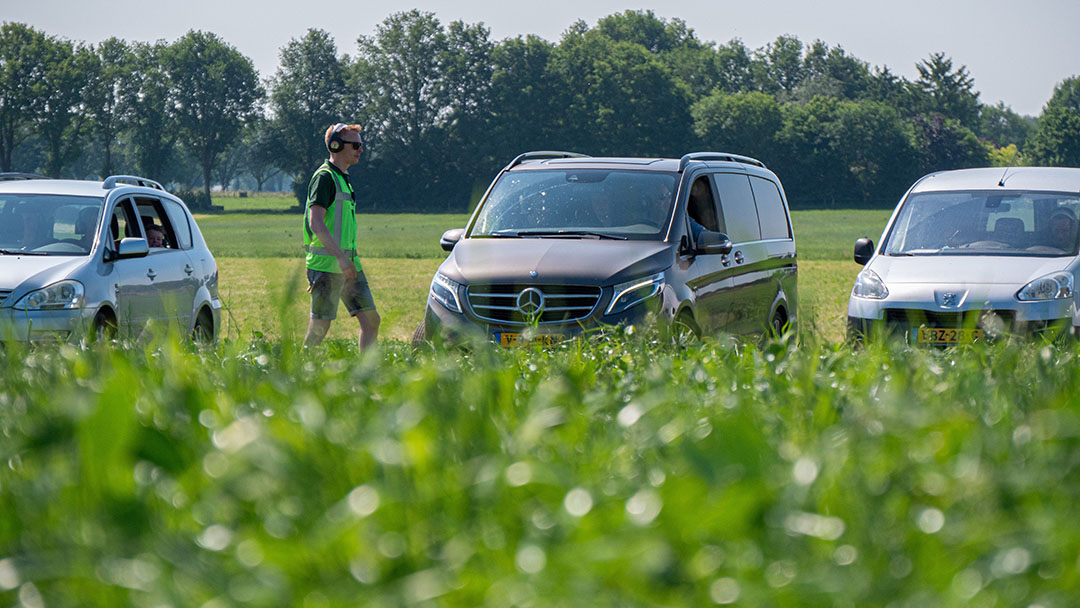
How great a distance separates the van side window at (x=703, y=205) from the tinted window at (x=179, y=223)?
16.1 feet

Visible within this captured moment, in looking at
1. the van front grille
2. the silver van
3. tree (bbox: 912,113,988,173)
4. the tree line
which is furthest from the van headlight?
tree (bbox: 912,113,988,173)

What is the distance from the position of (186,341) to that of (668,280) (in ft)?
15.3

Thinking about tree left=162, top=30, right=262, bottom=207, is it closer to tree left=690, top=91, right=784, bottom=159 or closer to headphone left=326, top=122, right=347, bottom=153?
tree left=690, top=91, right=784, bottom=159

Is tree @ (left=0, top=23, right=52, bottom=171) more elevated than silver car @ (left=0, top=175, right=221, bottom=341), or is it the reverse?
tree @ (left=0, top=23, right=52, bottom=171)

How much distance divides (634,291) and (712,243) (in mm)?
1088

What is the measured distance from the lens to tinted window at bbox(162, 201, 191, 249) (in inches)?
431

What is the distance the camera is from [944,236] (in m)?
10.4

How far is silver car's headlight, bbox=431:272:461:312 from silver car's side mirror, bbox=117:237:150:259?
8.39 ft

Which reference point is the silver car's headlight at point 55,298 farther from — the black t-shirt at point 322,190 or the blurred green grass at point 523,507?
the blurred green grass at point 523,507

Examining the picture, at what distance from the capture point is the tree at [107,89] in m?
94.2

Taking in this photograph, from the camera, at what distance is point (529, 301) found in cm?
806

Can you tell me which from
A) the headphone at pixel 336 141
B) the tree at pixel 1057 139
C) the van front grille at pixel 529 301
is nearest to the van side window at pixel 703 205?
the van front grille at pixel 529 301

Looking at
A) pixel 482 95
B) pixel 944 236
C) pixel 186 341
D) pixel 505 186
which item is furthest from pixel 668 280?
pixel 482 95

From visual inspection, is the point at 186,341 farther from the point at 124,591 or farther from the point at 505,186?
the point at 505,186
